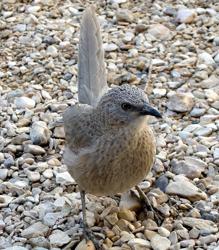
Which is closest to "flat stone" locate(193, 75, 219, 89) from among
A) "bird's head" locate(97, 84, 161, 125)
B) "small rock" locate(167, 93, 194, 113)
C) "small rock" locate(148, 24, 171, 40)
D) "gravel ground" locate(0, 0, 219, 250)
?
"gravel ground" locate(0, 0, 219, 250)

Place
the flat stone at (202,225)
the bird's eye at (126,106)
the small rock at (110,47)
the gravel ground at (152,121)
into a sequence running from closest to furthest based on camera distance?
the bird's eye at (126,106)
the flat stone at (202,225)
the gravel ground at (152,121)
the small rock at (110,47)

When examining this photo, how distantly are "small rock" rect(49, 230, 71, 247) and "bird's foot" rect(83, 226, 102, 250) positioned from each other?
0.12 metres

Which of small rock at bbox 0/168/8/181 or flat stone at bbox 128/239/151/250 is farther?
small rock at bbox 0/168/8/181

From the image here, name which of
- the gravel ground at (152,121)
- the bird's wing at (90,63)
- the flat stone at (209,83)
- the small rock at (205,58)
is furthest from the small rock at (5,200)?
the small rock at (205,58)

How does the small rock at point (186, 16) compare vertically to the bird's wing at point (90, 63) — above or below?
below

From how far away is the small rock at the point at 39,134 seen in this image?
5605 mm

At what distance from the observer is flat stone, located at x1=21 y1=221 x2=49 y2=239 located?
4793mm

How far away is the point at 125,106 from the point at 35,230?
103cm

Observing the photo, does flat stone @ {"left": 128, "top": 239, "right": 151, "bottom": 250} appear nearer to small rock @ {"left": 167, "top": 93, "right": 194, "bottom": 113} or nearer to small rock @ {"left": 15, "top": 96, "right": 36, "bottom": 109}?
small rock @ {"left": 167, "top": 93, "right": 194, "bottom": 113}

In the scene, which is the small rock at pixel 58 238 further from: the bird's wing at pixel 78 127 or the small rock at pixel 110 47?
the small rock at pixel 110 47

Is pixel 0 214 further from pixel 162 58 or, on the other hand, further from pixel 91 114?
pixel 162 58

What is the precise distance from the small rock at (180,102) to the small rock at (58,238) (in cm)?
157

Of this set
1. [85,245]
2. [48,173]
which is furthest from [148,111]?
[48,173]

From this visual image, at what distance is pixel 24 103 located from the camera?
6070mm
